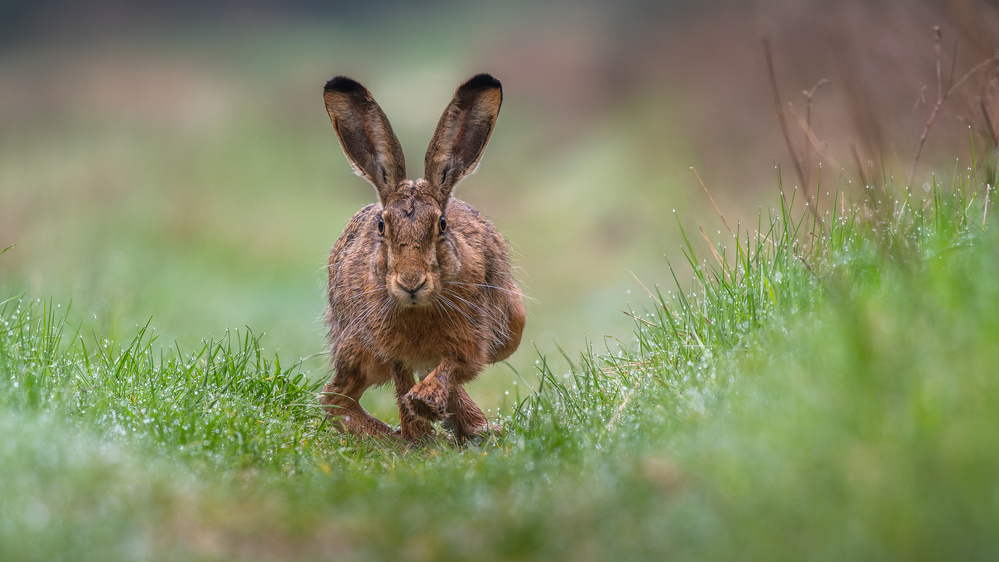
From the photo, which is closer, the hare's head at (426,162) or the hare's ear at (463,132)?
the hare's head at (426,162)

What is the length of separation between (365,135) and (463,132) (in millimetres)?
608

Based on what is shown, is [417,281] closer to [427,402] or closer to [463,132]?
[427,402]

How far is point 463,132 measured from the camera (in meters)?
5.85

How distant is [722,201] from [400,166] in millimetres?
7434

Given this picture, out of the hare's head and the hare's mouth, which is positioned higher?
the hare's head

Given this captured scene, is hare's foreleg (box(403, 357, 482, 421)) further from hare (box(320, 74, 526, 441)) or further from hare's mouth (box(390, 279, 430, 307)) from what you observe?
hare's mouth (box(390, 279, 430, 307))

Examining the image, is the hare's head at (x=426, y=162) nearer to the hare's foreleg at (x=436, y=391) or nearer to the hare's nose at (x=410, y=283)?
the hare's nose at (x=410, y=283)

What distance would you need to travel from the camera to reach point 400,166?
231 inches

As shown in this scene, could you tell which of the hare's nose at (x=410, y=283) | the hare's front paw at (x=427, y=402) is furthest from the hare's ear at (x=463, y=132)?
the hare's front paw at (x=427, y=402)

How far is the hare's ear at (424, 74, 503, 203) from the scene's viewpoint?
572 cm

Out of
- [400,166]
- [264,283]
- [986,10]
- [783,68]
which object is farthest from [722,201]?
[400,166]

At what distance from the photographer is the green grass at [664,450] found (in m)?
2.67

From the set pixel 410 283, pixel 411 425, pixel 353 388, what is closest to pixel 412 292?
pixel 410 283

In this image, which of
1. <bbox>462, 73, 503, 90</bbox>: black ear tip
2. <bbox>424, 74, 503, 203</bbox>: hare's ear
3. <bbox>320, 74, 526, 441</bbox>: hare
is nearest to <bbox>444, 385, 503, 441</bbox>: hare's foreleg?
<bbox>320, 74, 526, 441</bbox>: hare
